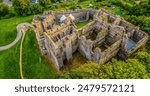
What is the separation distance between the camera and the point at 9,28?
9400 centimetres

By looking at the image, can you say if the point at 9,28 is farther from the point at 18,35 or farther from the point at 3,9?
the point at 3,9

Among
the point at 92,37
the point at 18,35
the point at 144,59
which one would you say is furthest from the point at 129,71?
the point at 18,35

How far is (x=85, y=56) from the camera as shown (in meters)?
73.4

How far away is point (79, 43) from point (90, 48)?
20.7ft

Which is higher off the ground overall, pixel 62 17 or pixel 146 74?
pixel 62 17

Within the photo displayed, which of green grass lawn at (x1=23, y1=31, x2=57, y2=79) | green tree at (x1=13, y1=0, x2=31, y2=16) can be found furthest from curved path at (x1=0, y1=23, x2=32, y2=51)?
green tree at (x1=13, y1=0, x2=31, y2=16)

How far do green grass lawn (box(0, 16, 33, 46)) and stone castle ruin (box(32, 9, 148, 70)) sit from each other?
1636 centimetres

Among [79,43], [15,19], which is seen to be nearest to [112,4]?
[79,43]

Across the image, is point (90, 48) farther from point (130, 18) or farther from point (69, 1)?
point (69, 1)

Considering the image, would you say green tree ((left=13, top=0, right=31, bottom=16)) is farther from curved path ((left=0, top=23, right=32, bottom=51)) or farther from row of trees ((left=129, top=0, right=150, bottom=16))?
row of trees ((left=129, top=0, right=150, bottom=16))

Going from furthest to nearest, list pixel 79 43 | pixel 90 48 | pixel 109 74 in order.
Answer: pixel 79 43 < pixel 90 48 < pixel 109 74

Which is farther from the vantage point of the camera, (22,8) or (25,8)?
(25,8)

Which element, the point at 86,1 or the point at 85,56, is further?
the point at 86,1

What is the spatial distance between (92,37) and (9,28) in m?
38.1
